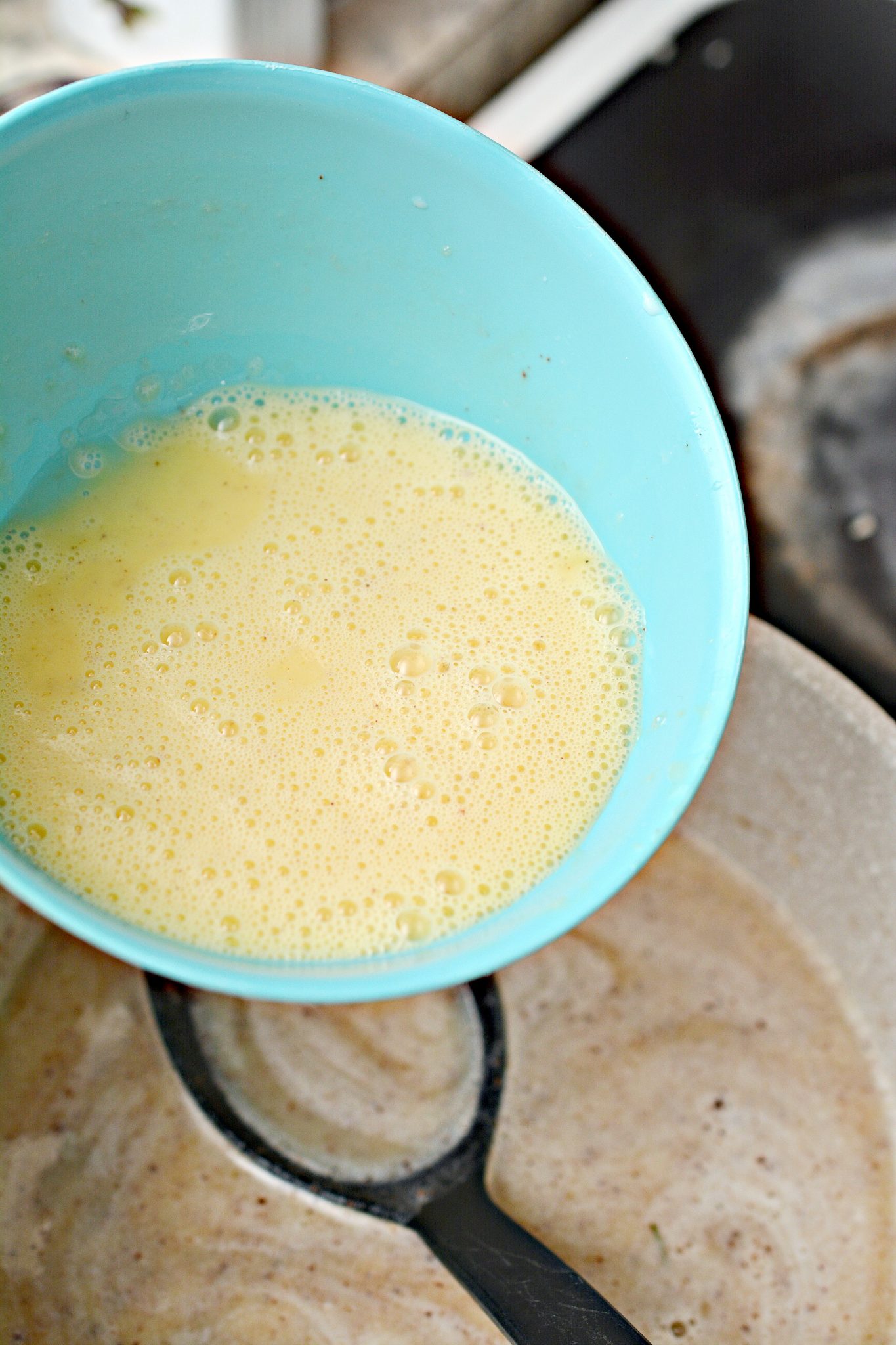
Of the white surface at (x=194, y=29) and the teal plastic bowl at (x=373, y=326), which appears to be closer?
the teal plastic bowl at (x=373, y=326)

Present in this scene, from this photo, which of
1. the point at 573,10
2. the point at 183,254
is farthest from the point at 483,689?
the point at 573,10

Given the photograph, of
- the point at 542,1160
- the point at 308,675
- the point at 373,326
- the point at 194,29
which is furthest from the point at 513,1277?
the point at 194,29

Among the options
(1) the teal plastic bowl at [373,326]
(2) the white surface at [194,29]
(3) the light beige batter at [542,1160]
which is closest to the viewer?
(1) the teal plastic bowl at [373,326]

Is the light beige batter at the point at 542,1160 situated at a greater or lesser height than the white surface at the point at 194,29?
lesser

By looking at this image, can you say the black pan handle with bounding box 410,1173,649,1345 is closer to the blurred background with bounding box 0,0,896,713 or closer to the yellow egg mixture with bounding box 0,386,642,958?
the yellow egg mixture with bounding box 0,386,642,958

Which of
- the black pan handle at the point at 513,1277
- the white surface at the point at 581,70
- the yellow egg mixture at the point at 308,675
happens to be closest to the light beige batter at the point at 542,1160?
the black pan handle at the point at 513,1277

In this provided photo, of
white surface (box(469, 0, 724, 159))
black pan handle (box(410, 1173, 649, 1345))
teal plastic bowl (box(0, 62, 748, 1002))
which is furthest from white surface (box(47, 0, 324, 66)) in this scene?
black pan handle (box(410, 1173, 649, 1345))


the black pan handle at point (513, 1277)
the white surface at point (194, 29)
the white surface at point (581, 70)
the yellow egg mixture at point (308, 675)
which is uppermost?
the white surface at point (581, 70)

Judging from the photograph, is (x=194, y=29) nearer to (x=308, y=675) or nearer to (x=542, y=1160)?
(x=308, y=675)

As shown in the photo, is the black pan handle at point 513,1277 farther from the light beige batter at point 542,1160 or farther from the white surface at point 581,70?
the white surface at point 581,70
